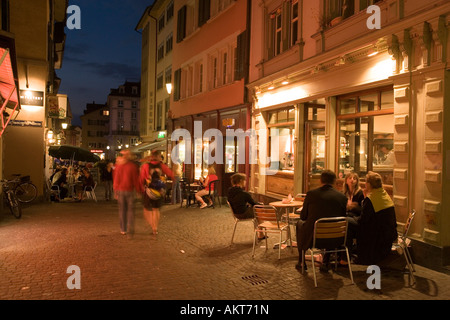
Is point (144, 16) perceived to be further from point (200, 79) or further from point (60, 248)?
point (60, 248)

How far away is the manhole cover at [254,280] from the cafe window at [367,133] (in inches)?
159

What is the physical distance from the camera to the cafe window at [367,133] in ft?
27.7

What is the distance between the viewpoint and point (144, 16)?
31.5 metres

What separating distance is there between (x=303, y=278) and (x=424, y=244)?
236cm

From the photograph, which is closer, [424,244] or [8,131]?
[424,244]

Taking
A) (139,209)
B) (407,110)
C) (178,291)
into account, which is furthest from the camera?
(139,209)

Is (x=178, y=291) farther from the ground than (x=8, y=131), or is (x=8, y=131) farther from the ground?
(x=8, y=131)

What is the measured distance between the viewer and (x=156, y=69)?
28.9 m

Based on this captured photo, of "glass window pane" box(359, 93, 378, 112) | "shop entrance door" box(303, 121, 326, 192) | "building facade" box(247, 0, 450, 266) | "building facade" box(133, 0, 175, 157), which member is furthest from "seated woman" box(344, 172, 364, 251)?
"building facade" box(133, 0, 175, 157)

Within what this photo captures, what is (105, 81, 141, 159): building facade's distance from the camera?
75875 mm

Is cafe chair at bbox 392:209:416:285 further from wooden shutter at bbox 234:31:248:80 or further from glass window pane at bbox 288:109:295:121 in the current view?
wooden shutter at bbox 234:31:248:80

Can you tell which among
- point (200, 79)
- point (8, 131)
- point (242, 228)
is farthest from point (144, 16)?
point (242, 228)

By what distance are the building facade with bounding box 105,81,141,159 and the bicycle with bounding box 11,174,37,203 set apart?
2410 inches

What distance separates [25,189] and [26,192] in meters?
0.20
